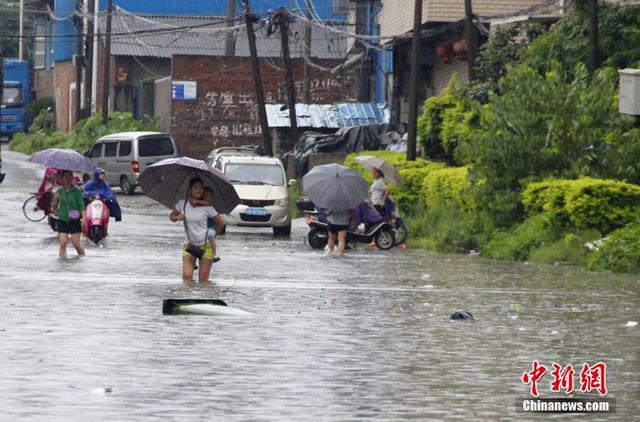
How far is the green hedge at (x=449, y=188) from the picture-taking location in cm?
3122

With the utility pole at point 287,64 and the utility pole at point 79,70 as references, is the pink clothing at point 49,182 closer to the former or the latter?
the utility pole at point 287,64

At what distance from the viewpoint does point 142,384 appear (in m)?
11.3

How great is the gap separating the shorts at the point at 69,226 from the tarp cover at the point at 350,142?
23720mm

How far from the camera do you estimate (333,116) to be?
5425cm

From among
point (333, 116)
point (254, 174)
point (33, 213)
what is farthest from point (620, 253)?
point (333, 116)

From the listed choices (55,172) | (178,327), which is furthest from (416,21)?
(178,327)

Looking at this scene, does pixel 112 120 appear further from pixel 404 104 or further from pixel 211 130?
pixel 404 104

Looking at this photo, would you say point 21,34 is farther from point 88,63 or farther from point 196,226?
point 196,226

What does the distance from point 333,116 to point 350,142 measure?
5241mm

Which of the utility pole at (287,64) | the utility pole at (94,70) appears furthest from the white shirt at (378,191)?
the utility pole at (94,70)

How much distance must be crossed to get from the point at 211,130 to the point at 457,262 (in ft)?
114

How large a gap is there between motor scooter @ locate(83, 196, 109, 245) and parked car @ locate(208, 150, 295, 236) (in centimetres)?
550

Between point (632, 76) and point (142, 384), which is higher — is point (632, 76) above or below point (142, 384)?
above

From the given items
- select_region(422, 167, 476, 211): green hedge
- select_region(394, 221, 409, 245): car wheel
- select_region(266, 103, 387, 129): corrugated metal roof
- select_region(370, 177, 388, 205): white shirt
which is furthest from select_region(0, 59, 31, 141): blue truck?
select_region(394, 221, 409, 245): car wheel
